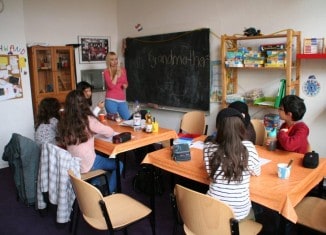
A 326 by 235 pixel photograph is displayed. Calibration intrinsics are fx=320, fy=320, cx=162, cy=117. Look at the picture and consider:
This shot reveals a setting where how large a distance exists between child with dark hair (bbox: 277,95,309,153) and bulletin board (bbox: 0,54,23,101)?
3.53 meters

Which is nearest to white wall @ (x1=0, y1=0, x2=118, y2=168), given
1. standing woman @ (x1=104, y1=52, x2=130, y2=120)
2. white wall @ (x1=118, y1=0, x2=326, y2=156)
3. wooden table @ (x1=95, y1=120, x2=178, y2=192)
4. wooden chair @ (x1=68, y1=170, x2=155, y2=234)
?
white wall @ (x1=118, y1=0, x2=326, y2=156)

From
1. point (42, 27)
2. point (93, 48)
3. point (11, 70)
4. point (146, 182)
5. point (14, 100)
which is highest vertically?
point (42, 27)

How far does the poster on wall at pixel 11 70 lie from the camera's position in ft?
14.1

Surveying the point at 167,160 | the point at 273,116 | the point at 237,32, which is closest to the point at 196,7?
the point at 237,32

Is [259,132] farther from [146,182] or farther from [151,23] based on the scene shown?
[151,23]

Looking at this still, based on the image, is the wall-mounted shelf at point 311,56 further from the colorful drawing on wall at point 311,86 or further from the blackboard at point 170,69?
the blackboard at point 170,69

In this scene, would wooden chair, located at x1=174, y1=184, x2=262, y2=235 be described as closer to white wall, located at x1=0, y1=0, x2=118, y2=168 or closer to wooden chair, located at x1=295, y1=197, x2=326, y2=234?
wooden chair, located at x1=295, y1=197, x2=326, y2=234

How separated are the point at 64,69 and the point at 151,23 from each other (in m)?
1.60

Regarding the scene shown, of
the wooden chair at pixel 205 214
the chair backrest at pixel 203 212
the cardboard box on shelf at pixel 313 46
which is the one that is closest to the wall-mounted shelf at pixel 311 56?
the cardboard box on shelf at pixel 313 46

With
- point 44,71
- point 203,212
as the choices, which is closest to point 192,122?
point 203,212

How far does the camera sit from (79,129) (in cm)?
276

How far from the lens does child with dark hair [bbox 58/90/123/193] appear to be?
2.75 metres

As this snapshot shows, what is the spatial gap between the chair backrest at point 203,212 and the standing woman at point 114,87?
3.01m

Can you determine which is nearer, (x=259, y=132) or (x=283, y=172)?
(x=283, y=172)
